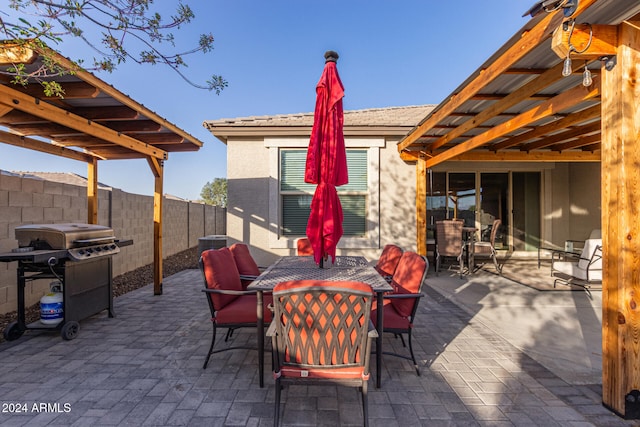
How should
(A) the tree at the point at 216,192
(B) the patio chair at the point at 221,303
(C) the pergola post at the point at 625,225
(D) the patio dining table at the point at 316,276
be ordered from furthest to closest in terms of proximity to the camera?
(A) the tree at the point at 216,192, (B) the patio chair at the point at 221,303, (D) the patio dining table at the point at 316,276, (C) the pergola post at the point at 625,225

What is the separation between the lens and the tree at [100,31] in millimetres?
1775

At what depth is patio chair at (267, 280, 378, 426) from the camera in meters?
1.70

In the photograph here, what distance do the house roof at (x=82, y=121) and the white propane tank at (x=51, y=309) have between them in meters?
1.98

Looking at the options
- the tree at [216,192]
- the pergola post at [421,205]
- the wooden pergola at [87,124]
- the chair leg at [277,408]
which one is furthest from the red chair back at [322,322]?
the tree at [216,192]

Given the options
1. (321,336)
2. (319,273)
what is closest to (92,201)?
(319,273)

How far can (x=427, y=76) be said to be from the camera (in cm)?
1016

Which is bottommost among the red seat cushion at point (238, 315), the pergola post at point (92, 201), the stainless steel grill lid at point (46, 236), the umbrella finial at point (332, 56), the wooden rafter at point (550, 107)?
the red seat cushion at point (238, 315)

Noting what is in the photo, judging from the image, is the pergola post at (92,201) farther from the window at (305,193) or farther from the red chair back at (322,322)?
→ the red chair back at (322,322)

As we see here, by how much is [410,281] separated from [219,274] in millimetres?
1774

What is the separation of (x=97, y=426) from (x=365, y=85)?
10417 millimetres

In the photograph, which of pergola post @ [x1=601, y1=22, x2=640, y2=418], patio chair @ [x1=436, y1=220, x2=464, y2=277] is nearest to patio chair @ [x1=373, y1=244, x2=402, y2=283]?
pergola post @ [x1=601, y1=22, x2=640, y2=418]

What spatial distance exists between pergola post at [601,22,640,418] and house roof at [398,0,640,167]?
0.16 meters

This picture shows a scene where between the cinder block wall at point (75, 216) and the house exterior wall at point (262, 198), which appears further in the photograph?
the house exterior wall at point (262, 198)

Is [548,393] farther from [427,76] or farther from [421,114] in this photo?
[427,76]
